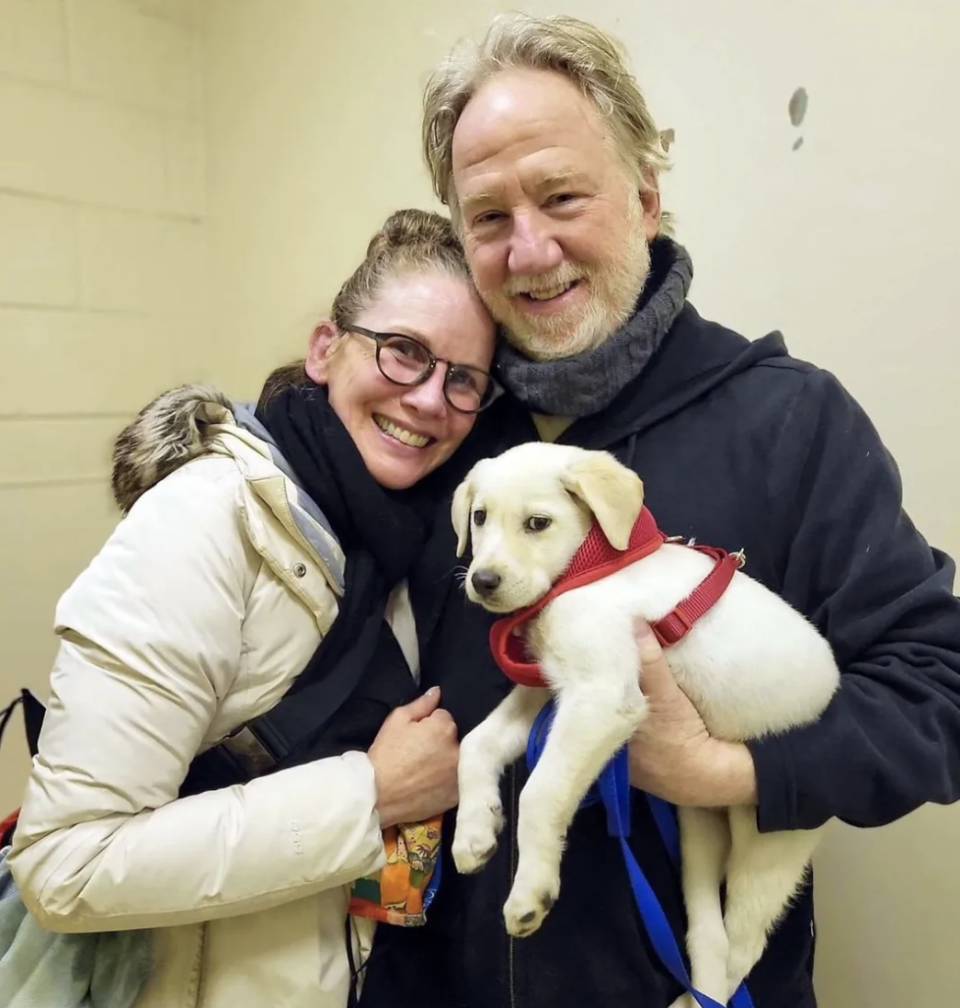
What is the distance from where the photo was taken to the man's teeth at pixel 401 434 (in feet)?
3.97

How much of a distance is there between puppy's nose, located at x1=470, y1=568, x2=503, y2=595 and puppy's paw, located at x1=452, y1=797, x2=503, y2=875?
0.77 feet

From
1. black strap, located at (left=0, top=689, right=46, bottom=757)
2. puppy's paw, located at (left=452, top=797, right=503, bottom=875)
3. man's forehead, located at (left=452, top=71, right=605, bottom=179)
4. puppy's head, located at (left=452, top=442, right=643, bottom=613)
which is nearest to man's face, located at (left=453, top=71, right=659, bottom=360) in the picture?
man's forehead, located at (left=452, top=71, right=605, bottom=179)

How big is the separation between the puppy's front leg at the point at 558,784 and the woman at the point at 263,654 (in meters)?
0.22

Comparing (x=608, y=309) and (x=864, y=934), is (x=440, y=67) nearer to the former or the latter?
(x=608, y=309)

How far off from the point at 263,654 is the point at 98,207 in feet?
5.27

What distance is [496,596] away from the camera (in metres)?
0.95

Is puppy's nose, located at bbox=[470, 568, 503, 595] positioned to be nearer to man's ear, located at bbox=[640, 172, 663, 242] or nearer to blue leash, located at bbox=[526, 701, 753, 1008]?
blue leash, located at bbox=[526, 701, 753, 1008]

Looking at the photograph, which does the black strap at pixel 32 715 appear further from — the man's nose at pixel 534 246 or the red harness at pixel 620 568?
the man's nose at pixel 534 246

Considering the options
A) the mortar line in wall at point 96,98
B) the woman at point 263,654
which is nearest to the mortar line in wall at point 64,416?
the mortar line in wall at point 96,98

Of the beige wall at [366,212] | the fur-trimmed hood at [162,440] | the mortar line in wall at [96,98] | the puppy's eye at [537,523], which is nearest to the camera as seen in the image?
the puppy's eye at [537,523]

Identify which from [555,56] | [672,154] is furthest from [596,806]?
[672,154]

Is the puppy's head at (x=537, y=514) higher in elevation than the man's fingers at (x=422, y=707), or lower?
higher

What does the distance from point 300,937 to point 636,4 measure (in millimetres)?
1544

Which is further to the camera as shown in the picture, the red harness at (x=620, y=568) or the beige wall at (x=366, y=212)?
the beige wall at (x=366, y=212)
